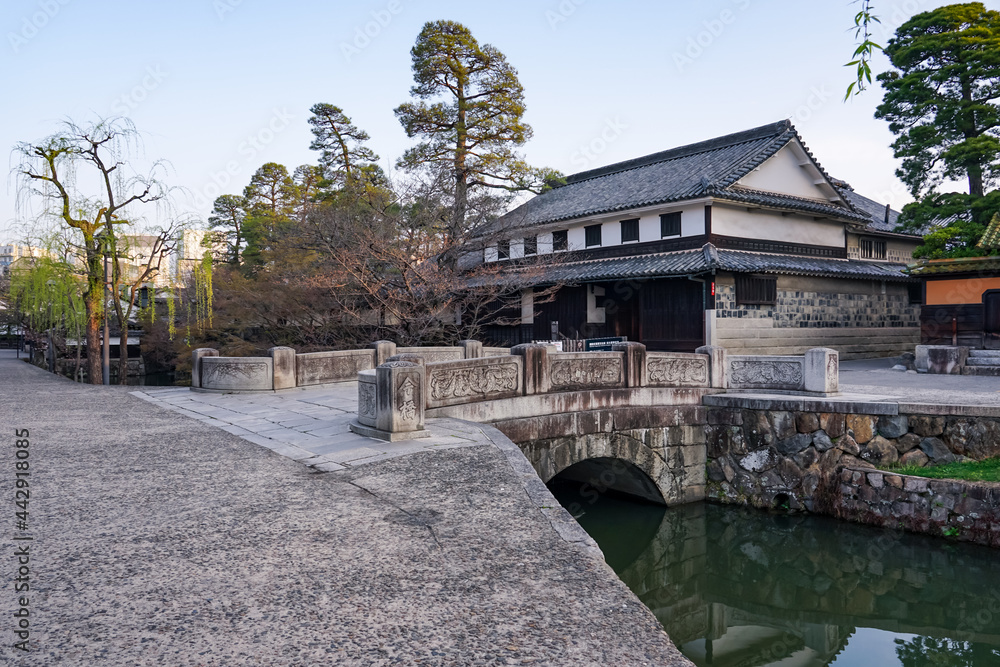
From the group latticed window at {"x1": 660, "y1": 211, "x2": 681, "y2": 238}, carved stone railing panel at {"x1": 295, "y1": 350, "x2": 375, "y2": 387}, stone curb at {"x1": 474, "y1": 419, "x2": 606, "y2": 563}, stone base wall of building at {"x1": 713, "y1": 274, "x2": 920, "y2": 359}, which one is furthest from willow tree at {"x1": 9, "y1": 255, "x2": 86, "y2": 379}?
stone base wall of building at {"x1": 713, "y1": 274, "x2": 920, "y2": 359}

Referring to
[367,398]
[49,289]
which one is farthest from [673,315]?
[49,289]

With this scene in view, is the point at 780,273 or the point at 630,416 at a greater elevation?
the point at 780,273

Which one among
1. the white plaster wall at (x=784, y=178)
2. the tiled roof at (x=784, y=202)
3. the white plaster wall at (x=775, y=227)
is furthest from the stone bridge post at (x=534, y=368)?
the white plaster wall at (x=784, y=178)

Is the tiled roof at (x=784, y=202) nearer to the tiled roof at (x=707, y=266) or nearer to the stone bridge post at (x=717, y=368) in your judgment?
the tiled roof at (x=707, y=266)

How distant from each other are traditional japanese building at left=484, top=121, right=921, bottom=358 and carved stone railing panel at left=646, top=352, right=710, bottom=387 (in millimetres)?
6197

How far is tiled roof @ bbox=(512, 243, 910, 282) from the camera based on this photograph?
18469mm

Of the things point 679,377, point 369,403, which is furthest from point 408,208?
point 369,403

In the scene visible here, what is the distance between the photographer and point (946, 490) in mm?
9711

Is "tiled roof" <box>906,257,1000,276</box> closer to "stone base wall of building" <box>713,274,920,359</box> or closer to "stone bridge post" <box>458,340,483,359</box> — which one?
"stone base wall of building" <box>713,274,920,359</box>

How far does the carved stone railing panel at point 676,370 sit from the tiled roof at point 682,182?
8.54 meters

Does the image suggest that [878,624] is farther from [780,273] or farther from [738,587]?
[780,273]

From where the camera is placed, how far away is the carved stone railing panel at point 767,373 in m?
12.1

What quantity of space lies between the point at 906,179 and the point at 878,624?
1709 centimetres

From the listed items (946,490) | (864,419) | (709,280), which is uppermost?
(709,280)
